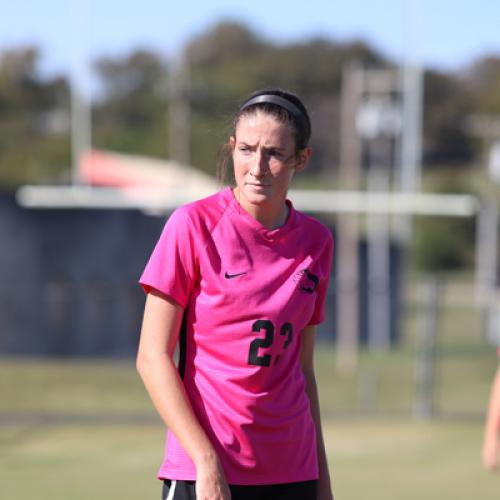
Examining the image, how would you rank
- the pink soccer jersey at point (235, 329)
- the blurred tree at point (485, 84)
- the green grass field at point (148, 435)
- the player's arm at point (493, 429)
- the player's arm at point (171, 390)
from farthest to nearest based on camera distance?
the blurred tree at point (485, 84) → the green grass field at point (148, 435) → the player's arm at point (493, 429) → the pink soccer jersey at point (235, 329) → the player's arm at point (171, 390)

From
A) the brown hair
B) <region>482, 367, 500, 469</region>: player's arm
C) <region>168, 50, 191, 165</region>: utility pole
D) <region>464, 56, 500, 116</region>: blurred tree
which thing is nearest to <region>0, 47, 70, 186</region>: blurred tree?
<region>168, 50, 191, 165</region>: utility pole

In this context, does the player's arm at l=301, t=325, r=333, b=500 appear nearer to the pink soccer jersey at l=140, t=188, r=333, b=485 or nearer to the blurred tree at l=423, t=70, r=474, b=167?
the pink soccer jersey at l=140, t=188, r=333, b=485

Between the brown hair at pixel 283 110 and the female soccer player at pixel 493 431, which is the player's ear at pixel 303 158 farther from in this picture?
the female soccer player at pixel 493 431

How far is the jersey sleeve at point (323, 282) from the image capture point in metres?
3.12

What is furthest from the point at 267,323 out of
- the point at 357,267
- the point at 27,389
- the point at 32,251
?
the point at 357,267

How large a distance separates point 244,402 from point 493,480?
5.62m

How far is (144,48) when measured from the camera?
2287 inches

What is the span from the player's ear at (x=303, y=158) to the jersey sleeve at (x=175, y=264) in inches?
12.0

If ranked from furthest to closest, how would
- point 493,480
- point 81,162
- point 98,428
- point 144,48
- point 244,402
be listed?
point 144,48 → point 81,162 → point 98,428 → point 493,480 → point 244,402

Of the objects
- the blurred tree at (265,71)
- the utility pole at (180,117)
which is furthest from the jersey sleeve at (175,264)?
the blurred tree at (265,71)

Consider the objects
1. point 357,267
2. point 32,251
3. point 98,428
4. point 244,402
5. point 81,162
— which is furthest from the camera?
point 81,162

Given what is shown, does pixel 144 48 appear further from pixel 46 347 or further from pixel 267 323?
pixel 267 323

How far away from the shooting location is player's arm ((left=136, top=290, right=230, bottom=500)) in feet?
9.06

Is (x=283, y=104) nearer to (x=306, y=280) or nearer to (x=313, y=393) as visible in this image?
(x=306, y=280)
